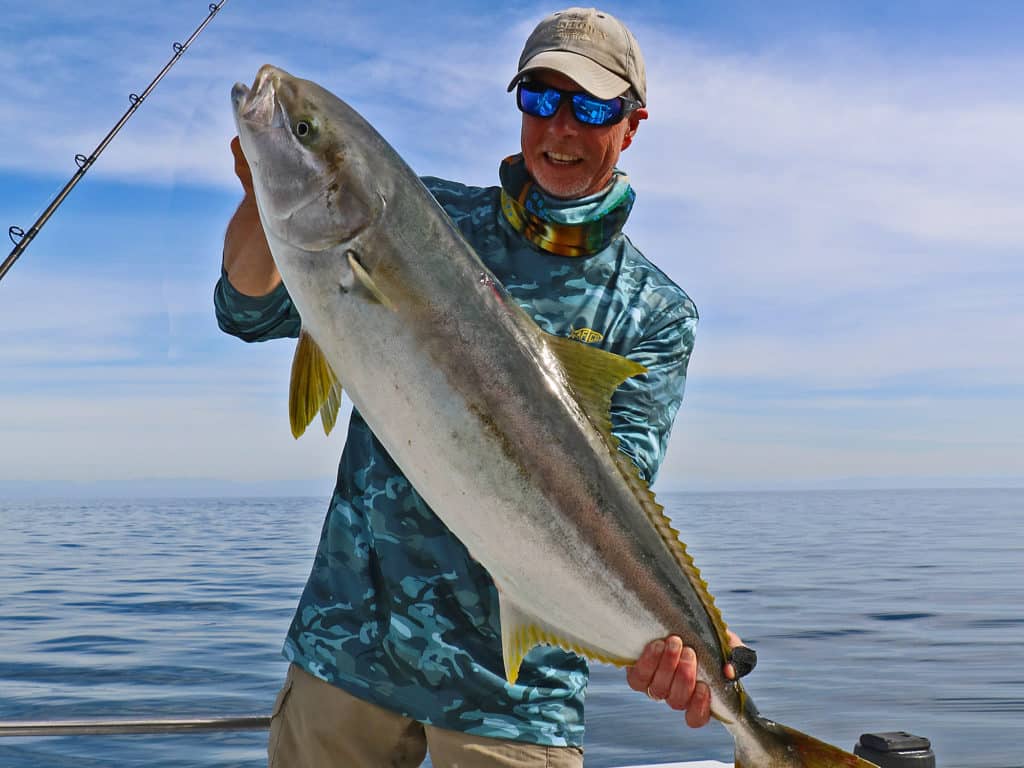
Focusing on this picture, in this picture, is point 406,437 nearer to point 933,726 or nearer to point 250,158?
point 250,158

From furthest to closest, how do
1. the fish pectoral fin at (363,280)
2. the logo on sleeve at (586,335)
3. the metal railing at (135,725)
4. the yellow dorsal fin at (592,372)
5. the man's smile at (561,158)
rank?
the metal railing at (135,725) → the man's smile at (561,158) → the logo on sleeve at (586,335) → the yellow dorsal fin at (592,372) → the fish pectoral fin at (363,280)

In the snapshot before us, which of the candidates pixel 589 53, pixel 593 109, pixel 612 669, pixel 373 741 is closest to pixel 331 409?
pixel 373 741

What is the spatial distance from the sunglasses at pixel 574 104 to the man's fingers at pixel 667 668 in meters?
1.76

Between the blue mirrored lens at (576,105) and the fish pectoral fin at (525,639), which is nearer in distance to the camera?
the fish pectoral fin at (525,639)

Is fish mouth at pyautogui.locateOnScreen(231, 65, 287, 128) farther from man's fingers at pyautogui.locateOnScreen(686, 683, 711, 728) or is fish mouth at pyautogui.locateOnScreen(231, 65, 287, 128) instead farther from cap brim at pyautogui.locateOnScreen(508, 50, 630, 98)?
man's fingers at pyautogui.locateOnScreen(686, 683, 711, 728)

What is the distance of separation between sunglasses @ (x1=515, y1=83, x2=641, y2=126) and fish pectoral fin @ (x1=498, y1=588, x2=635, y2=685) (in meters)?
1.66

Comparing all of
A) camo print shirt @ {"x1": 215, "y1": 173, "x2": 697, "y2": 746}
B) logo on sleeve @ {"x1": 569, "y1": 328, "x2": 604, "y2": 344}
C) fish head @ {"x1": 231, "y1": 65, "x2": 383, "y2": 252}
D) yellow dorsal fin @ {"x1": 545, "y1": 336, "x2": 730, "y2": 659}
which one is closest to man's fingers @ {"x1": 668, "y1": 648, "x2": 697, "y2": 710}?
yellow dorsal fin @ {"x1": 545, "y1": 336, "x2": 730, "y2": 659}

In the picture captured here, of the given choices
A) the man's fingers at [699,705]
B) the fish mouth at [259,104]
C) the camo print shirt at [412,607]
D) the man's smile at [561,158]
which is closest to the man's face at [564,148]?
the man's smile at [561,158]

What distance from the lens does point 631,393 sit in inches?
135

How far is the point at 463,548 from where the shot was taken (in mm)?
3164

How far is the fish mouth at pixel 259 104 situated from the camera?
8.59 ft

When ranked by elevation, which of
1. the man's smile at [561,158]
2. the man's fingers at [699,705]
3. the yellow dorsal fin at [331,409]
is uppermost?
the man's smile at [561,158]

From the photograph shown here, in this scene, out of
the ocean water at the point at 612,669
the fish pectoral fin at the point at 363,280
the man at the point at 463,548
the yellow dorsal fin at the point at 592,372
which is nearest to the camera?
the fish pectoral fin at the point at 363,280

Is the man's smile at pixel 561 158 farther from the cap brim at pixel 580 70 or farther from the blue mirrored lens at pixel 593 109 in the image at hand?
the cap brim at pixel 580 70
